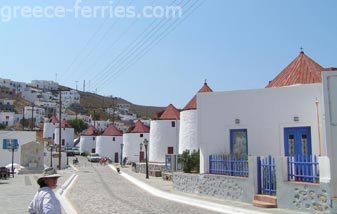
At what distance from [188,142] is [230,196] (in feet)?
65.0

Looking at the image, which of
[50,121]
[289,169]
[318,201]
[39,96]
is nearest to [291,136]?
[289,169]

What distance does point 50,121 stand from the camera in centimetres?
9925

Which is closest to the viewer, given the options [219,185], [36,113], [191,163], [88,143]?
[219,185]

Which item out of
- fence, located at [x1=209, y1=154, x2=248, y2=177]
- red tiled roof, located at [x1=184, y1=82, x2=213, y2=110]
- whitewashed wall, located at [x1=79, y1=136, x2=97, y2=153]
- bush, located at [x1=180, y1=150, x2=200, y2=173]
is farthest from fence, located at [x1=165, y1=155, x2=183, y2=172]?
whitewashed wall, located at [x1=79, y1=136, x2=97, y2=153]

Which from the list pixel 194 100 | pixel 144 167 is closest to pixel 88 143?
pixel 144 167

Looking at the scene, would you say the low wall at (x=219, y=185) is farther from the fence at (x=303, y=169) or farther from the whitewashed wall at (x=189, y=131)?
the whitewashed wall at (x=189, y=131)

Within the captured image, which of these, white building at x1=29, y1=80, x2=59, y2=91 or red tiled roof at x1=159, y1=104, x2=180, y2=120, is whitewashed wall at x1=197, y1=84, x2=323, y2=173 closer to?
red tiled roof at x1=159, y1=104, x2=180, y2=120

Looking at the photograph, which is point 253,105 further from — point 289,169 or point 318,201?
point 318,201

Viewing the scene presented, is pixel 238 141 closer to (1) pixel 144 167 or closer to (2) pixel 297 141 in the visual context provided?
(2) pixel 297 141

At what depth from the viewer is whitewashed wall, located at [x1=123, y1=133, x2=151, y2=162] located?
199 feet

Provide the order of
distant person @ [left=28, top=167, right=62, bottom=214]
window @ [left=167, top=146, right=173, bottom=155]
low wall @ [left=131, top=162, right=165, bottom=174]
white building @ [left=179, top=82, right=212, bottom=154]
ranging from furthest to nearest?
1. window @ [left=167, top=146, right=173, bottom=155]
2. low wall @ [left=131, top=162, right=165, bottom=174]
3. white building @ [left=179, top=82, right=212, bottom=154]
4. distant person @ [left=28, top=167, right=62, bottom=214]

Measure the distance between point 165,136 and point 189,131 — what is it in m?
11.0

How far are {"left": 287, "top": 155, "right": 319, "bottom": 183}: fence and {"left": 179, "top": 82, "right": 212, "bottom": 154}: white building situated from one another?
2161 centimetres

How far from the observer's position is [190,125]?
35.5 metres
